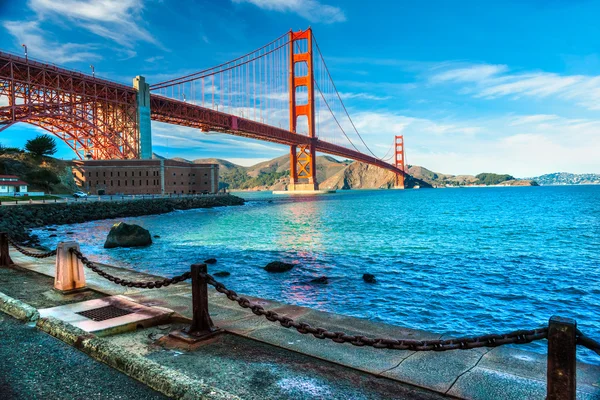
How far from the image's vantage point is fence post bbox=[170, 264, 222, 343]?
486 cm

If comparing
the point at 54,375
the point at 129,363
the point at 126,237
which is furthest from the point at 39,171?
the point at 129,363

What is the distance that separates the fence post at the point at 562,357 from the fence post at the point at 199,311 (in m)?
3.57

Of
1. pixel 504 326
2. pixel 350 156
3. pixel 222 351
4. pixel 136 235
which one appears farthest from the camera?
pixel 350 156

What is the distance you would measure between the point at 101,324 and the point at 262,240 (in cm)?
1845

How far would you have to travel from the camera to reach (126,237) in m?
20.2

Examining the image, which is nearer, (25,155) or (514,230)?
(514,230)

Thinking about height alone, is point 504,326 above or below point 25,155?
below

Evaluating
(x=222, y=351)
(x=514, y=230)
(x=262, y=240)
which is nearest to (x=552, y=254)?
(x=514, y=230)

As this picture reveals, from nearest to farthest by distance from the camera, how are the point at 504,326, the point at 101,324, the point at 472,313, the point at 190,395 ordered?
the point at 190,395
the point at 101,324
the point at 504,326
the point at 472,313

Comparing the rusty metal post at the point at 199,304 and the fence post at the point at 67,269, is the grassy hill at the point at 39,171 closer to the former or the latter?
the fence post at the point at 67,269

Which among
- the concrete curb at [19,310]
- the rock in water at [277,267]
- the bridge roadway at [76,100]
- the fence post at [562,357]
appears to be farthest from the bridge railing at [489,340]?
the bridge roadway at [76,100]

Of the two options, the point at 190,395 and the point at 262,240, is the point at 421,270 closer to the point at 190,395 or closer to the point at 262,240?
the point at 262,240

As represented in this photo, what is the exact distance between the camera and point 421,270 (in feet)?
49.7

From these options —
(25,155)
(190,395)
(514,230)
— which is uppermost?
(25,155)
